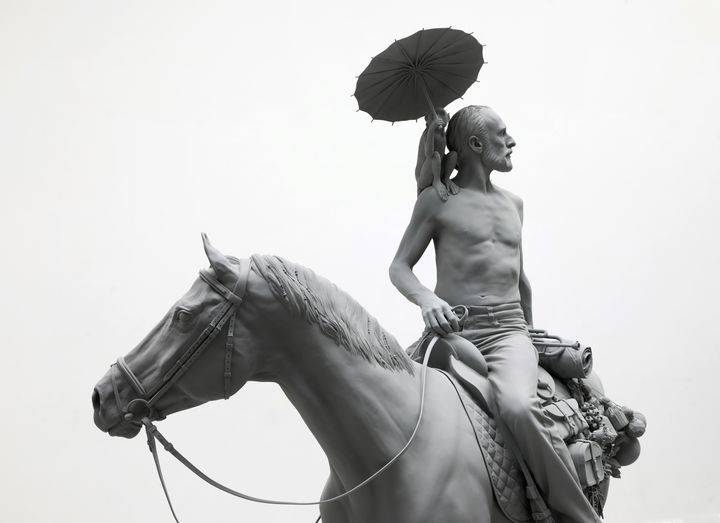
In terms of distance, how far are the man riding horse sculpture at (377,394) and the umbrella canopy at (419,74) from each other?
2.34ft

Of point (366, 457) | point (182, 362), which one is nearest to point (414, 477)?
point (366, 457)

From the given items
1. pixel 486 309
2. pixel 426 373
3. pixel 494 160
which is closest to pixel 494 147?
pixel 494 160

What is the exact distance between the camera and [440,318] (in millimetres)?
2523

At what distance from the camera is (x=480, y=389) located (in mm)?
2396

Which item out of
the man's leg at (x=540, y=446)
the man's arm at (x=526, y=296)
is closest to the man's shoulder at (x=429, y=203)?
the man's arm at (x=526, y=296)

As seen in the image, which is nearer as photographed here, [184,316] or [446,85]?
[184,316]

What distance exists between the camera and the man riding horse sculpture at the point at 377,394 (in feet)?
6.70

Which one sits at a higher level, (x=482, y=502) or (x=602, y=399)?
(x=602, y=399)

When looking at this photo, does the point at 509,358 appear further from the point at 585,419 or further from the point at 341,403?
the point at 341,403

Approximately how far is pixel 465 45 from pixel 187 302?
1.43m

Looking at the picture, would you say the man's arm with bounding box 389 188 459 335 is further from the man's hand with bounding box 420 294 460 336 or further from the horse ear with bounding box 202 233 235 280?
the horse ear with bounding box 202 233 235 280

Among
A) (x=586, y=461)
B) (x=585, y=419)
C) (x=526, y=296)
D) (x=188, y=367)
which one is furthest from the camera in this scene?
(x=526, y=296)

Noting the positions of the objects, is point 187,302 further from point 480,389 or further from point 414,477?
point 480,389

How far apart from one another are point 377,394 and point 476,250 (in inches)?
31.1
